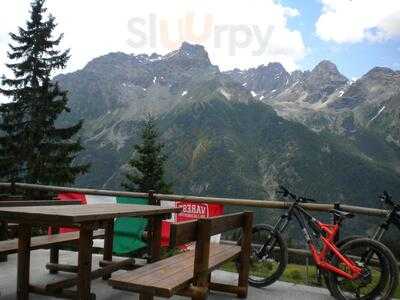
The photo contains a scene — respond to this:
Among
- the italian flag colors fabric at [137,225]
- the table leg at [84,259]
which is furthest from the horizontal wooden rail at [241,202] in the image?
the table leg at [84,259]

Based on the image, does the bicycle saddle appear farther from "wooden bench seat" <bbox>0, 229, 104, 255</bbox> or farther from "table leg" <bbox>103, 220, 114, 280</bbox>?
"wooden bench seat" <bbox>0, 229, 104, 255</bbox>

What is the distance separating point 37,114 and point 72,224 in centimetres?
2611

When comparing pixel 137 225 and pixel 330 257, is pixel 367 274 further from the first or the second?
pixel 137 225

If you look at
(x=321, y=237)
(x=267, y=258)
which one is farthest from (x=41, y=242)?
(x=321, y=237)

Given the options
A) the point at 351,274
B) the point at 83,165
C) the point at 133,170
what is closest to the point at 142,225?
the point at 351,274

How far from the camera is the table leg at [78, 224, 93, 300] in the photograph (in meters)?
4.75

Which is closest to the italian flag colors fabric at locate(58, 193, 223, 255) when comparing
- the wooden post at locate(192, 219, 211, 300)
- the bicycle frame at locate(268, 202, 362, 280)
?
the bicycle frame at locate(268, 202, 362, 280)

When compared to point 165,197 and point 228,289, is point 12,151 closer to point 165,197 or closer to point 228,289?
point 165,197

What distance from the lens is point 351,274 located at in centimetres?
585

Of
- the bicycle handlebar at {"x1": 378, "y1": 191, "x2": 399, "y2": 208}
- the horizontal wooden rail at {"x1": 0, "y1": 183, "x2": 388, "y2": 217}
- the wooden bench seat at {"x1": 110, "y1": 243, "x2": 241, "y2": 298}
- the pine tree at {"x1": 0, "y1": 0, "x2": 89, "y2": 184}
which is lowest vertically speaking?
the wooden bench seat at {"x1": 110, "y1": 243, "x2": 241, "y2": 298}

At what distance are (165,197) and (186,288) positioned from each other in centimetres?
416

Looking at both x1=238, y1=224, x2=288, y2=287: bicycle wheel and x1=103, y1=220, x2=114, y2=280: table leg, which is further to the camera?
x1=238, y1=224, x2=288, y2=287: bicycle wheel

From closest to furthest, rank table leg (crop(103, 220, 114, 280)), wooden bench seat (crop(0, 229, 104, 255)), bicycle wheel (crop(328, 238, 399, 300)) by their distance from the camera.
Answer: wooden bench seat (crop(0, 229, 104, 255)), bicycle wheel (crop(328, 238, 399, 300)), table leg (crop(103, 220, 114, 280))

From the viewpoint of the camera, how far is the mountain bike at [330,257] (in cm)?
579
